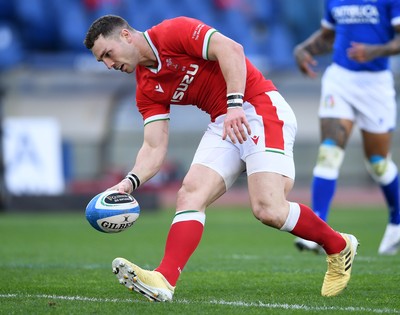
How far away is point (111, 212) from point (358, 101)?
149 inches

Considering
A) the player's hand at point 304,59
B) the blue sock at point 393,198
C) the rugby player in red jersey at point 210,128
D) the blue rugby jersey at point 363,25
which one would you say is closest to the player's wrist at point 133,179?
the rugby player in red jersey at point 210,128

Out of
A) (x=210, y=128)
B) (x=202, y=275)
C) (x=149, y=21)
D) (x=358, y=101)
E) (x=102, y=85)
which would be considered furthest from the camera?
(x=149, y=21)

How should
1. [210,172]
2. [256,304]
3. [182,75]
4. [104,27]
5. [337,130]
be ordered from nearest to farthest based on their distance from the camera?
[256,304] → [104,27] → [210,172] → [182,75] → [337,130]

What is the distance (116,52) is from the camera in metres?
5.73

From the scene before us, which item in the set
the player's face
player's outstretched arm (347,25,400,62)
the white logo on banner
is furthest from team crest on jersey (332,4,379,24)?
the white logo on banner

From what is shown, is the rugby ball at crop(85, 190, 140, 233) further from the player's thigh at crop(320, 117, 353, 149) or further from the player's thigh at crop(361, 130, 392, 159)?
the player's thigh at crop(361, 130, 392, 159)

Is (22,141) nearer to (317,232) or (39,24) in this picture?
(39,24)

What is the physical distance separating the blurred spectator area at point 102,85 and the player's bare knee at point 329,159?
1458 centimetres

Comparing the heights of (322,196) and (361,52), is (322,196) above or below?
below

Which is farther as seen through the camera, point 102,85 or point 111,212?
point 102,85

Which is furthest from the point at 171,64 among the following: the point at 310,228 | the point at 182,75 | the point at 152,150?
the point at 310,228

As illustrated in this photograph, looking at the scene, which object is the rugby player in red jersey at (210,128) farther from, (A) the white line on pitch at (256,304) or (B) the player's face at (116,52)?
(A) the white line on pitch at (256,304)

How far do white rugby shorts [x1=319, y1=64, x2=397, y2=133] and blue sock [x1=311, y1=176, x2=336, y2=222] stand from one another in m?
0.64

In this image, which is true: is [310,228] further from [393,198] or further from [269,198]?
[393,198]
